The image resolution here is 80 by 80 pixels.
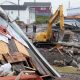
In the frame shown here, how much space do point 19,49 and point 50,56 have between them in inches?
402

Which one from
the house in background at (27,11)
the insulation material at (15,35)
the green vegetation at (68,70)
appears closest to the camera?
the insulation material at (15,35)

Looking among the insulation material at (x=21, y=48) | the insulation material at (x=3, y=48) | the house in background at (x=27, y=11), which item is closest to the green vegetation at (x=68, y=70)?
the insulation material at (x=21, y=48)

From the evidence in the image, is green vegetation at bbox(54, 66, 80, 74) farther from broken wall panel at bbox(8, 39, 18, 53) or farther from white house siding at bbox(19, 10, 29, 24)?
white house siding at bbox(19, 10, 29, 24)

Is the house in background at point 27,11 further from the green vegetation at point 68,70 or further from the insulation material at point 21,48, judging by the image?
the insulation material at point 21,48

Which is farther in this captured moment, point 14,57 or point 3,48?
point 3,48

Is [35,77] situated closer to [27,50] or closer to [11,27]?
[27,50]

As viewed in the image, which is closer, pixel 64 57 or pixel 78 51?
pixel 64 57

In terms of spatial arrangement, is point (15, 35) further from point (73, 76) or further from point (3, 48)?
point (73, 76)

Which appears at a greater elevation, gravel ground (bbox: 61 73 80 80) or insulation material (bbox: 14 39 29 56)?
insulation material (bbox: 14 39 29 56)

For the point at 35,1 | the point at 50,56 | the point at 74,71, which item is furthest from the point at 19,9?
the point at 74,71

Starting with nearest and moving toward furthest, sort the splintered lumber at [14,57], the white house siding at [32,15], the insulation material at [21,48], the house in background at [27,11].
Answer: the splintered lumber at [14,57] → the insulation material at [21,48] → the white house siding at [32,15] → the house in background at [27,11]

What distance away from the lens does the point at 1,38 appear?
37.5 ft

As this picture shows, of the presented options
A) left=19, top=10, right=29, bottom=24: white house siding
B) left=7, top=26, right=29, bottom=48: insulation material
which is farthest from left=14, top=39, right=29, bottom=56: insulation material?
left=19, top=10, right=29, bottom=24: white house siding

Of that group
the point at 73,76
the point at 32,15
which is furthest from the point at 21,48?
the point at 32,15
